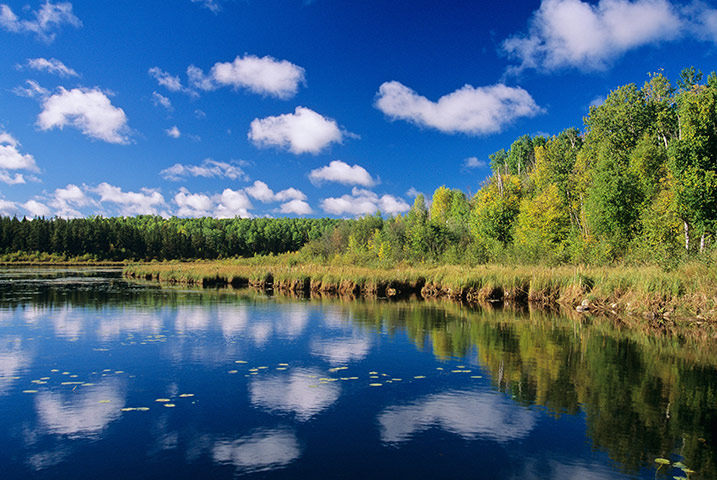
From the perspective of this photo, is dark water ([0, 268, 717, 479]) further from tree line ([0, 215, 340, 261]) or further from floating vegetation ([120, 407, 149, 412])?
tree line ([0, 215, 340, 261])

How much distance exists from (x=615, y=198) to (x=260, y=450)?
37728 millimetres

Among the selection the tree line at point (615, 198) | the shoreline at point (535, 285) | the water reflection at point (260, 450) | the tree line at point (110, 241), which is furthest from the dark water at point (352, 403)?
the tree line at point (110, 241)

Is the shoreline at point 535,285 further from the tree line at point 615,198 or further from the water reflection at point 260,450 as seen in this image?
the water reflection at point 260,450

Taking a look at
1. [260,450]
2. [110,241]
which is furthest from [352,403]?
[110,241]

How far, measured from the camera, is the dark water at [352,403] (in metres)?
6.08

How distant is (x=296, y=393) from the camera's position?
902cm

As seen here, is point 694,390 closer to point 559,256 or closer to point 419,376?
point 419,376

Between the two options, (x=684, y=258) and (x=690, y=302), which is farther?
(x=684, y=258)

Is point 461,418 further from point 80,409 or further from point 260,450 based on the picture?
point 80,409

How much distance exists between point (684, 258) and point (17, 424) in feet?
84.0

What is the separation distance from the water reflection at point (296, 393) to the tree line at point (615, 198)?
20.4 meters

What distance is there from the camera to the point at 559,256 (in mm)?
36219

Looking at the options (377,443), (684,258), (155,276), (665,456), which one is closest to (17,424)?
(377,443)

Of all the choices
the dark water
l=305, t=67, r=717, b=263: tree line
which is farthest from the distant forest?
the dark water
